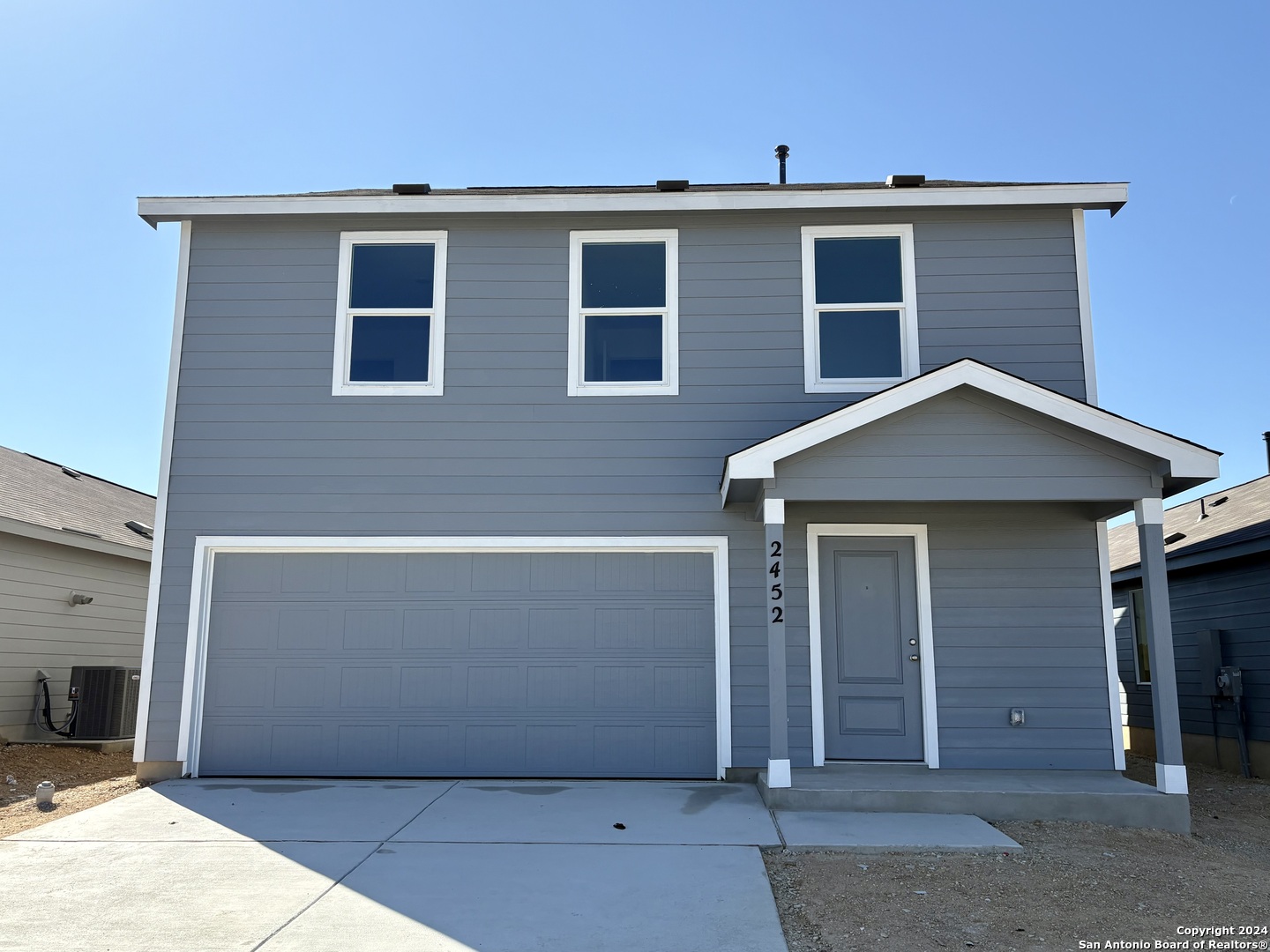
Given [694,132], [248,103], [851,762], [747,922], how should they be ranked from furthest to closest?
[694,132] → [248,103] → [851,762] → [747,922]

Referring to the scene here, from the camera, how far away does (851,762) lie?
311 inches

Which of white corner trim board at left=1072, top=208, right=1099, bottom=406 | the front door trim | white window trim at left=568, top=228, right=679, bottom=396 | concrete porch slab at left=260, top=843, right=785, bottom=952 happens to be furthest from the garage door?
white corner trim board at left=1072, top=208, right=1099, bottom=406

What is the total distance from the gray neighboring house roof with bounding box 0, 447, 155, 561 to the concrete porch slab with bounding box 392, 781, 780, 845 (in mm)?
6288

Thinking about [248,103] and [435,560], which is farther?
A: [248,103]

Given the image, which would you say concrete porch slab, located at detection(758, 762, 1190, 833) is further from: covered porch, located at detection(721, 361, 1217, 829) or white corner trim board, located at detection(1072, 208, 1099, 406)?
white corner trim board, located at detection(1072, 208, 1099, 406)

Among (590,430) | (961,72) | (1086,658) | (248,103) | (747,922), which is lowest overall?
(747,922)

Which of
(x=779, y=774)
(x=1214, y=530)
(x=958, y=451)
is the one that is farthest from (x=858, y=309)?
(x=1214, y=530)

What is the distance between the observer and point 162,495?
845cm

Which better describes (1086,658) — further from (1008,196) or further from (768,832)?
(1008,196)

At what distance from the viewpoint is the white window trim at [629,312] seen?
8.48 meters

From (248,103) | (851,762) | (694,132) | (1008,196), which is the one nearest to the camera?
(851,762)

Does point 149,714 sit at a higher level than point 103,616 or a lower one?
lower

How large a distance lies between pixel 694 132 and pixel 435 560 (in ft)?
21.3

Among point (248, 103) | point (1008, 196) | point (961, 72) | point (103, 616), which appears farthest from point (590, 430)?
point (103, 616)
